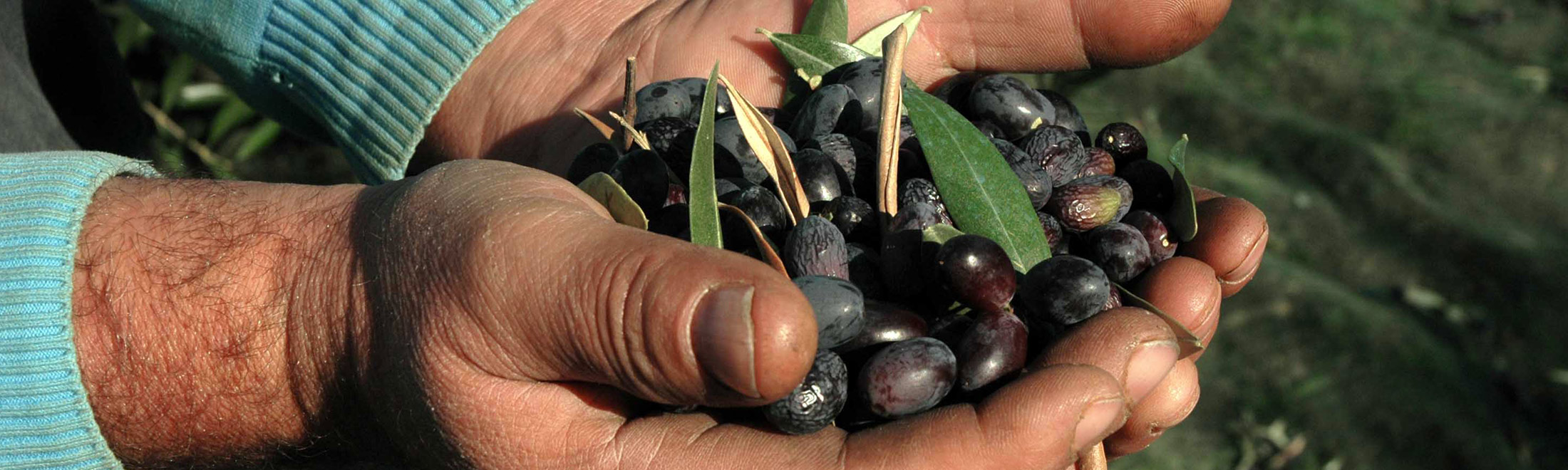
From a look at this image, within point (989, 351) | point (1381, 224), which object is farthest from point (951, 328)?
point (1381, 224)

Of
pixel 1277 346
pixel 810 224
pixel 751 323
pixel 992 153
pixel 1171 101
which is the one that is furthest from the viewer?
pixel 1171 101

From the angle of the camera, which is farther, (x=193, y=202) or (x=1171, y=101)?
(x=1171, y=101)

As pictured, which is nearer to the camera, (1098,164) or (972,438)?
(972,438)

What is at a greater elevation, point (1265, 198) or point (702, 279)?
point (702, 279)

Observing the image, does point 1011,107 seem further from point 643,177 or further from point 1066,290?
point 643,177

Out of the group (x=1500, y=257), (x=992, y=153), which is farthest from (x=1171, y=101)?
(x=992, y=153)

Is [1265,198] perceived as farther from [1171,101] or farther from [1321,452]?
[1321,452]
